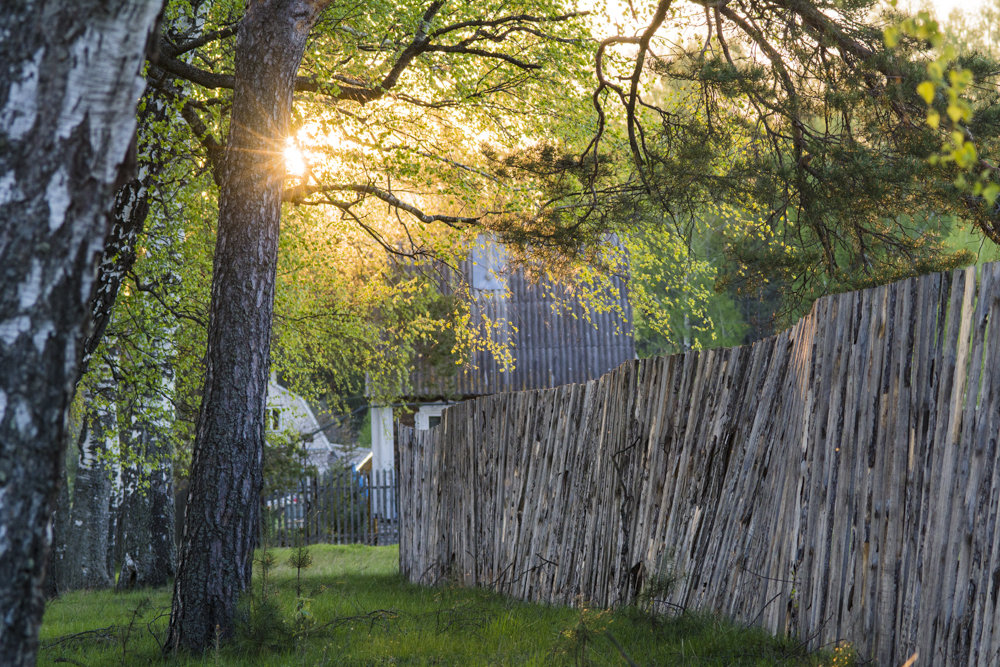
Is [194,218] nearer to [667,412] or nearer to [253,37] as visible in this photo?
[253,37]

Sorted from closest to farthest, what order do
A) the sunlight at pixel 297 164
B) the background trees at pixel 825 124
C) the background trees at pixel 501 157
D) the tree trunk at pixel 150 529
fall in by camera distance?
1. the background trees at pixel 501 157
2. the background trees at pixel 825 124
3. the sunlight at pixel 297 164
4. the tree trunk at pixel 150 529

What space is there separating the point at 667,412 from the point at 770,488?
36.4 inches

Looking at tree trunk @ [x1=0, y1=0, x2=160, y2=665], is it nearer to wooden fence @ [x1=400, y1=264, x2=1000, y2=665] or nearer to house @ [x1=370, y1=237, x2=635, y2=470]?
wooden fence @ [x1=400, y1=264, x2=1000, y2=665]

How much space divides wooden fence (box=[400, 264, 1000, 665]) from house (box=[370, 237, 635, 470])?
12776mm

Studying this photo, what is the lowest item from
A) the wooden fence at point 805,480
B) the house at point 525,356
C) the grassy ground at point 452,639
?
the grassy ground at point 452,639

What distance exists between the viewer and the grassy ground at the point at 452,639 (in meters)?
3.68

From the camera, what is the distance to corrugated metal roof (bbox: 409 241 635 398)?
19.2 meters

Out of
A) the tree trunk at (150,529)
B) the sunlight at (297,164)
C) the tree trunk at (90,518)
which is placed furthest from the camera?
the tree trunk at (90,518)

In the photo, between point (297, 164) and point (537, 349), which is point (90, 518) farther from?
point (537, 349)

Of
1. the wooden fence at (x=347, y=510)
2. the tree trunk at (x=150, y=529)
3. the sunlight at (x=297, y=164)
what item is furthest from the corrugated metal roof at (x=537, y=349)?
the sunlight at (x=297, y=164)

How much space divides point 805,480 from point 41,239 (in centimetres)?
295

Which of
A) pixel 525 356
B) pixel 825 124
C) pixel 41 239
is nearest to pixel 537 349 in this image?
pixel 525 356

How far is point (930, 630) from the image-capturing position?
9.53ft

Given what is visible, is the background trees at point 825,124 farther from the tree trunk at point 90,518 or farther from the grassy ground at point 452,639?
the tree trunk at point 90,518
